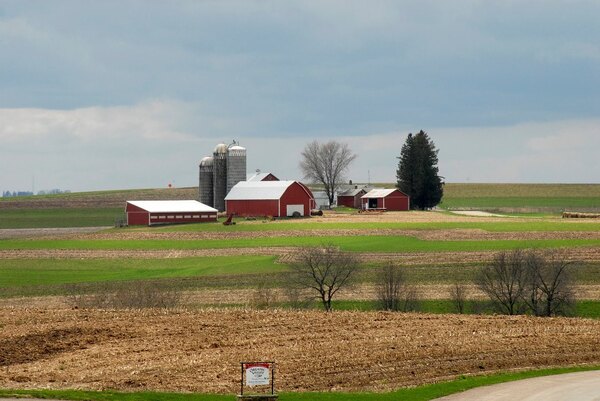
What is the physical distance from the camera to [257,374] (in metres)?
25.8

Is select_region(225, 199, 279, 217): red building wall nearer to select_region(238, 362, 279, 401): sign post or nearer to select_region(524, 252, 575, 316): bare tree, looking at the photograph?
select_region(524, 252, 575, 316): bare tree

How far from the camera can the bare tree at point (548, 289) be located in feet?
163

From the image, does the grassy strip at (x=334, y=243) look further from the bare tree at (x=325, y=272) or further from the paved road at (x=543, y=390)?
the paved road at (x=543, y=390)

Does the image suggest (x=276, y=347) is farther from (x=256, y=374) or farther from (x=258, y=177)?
(x=258, y=177)

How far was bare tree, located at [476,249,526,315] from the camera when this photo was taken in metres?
50.2

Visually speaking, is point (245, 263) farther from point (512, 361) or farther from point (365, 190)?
point (365, 190)

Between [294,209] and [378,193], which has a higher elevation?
[378,193]

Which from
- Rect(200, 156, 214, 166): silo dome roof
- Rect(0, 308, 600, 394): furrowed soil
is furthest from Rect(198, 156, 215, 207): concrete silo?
Rect(0, 308, 600, 394): furrowed soil

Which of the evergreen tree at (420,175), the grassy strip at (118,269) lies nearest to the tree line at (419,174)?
the evergreen tree at (420,175)

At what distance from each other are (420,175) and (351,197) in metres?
12.6

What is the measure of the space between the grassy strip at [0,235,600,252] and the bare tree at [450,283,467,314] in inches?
778

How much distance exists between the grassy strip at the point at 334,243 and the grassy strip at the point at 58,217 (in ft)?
94.2

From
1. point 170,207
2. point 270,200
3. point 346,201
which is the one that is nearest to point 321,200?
point 346,201

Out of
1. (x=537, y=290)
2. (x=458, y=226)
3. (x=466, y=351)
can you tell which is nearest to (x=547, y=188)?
(x=458, y=226)
